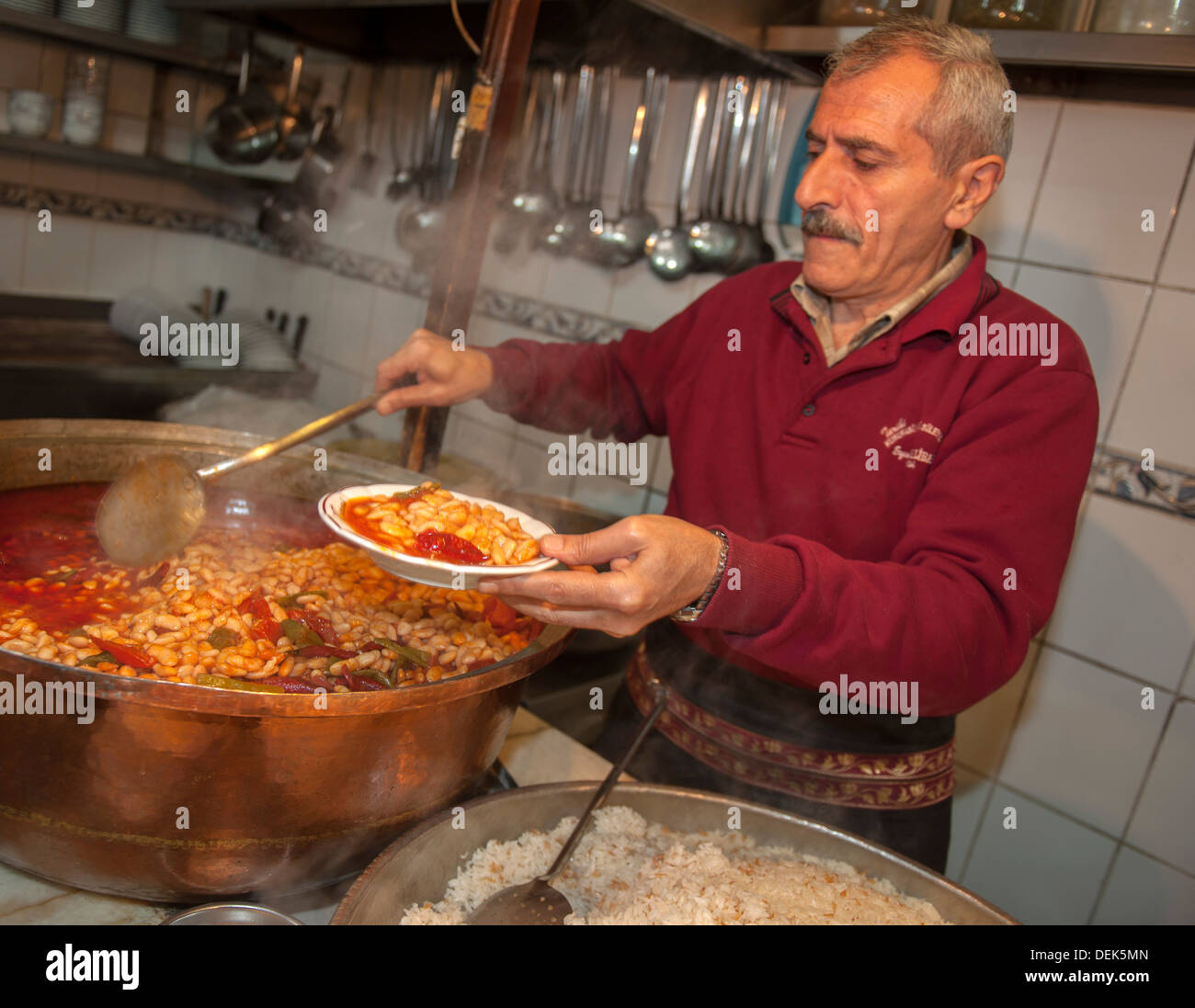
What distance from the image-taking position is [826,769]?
178 centimetres

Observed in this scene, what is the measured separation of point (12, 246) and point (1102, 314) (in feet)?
14.1

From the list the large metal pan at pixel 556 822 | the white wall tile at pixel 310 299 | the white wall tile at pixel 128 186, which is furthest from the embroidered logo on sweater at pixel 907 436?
the white wall tile at pixel 128 186

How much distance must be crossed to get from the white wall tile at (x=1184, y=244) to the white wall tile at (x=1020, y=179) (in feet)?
1.12

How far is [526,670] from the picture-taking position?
121cm

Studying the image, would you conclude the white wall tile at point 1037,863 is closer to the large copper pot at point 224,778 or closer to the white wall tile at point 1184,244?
the white wall tile at point 1184,244

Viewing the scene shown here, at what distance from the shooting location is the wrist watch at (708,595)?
49.6 inches

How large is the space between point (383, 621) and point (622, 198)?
2220 mm

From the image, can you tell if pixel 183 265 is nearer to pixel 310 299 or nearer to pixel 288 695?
pixel 310 299

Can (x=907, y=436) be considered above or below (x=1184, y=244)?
below
